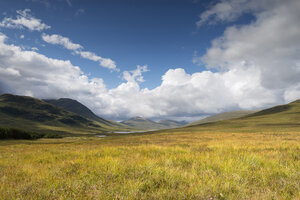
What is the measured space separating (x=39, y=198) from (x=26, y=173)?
2.51 meters

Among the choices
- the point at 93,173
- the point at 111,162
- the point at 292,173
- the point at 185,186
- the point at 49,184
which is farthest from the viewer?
the point at 111,162

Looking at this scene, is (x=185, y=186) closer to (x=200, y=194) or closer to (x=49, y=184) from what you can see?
(x=200, y=194)

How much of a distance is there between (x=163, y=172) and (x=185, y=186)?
0.90m

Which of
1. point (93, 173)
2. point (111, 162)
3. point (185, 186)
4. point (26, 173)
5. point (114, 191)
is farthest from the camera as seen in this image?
point (111, 162)

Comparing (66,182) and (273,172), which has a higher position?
(66,182)

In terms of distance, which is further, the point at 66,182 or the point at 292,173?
the point at 292,173

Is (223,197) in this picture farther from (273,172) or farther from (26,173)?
(26,173)

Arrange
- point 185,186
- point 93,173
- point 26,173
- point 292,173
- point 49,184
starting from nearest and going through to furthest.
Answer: point 185,186 → point 49,184 → point 292,173 → point 93,173 → point 26,173

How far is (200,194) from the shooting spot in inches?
118

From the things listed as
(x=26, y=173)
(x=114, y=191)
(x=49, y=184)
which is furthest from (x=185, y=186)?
(x=26, y=173)

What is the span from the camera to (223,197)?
296cm

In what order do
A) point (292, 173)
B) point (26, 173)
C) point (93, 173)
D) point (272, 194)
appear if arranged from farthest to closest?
point (26, 173), point (93, 173), point (292, 173), point (272, 194)

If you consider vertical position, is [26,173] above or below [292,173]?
above

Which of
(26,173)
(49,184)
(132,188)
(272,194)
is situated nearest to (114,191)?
(132,188)
